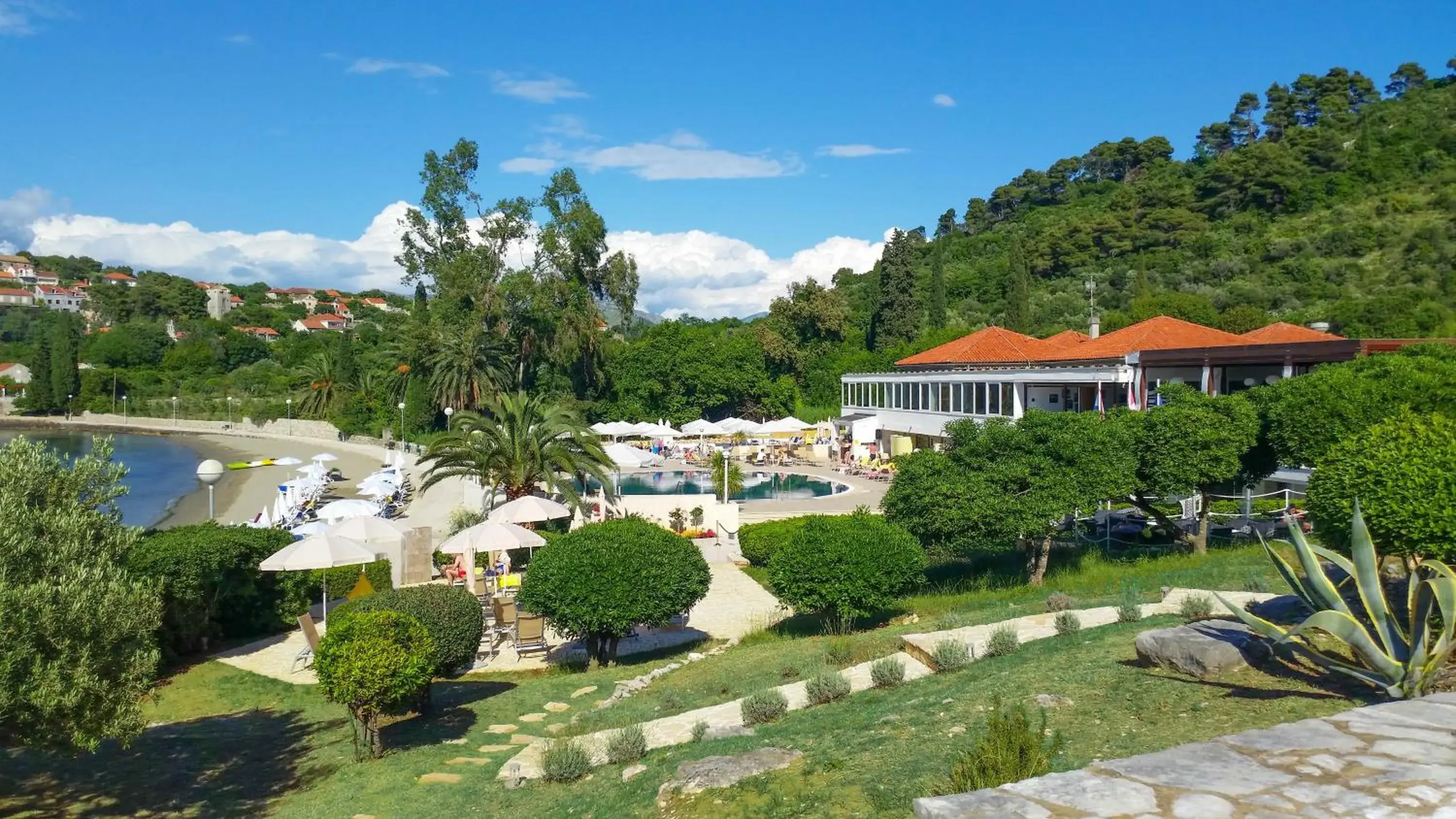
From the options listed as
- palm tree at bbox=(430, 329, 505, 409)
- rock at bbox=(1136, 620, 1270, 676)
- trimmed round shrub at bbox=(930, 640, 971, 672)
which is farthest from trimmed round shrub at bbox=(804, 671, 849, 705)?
palm tree at bbox=(430, 329, 505, 409)

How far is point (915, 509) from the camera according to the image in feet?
50.8

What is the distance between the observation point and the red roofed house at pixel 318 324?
4727 inches

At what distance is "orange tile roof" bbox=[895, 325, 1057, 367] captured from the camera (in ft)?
118

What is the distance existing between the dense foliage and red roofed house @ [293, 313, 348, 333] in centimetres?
11825

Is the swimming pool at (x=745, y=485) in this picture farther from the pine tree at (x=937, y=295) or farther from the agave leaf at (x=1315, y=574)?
the agave leaf at (x=1315, y=574)

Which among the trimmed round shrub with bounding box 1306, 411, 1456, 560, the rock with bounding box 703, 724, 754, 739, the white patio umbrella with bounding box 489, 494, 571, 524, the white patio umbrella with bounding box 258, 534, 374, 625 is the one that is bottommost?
the rock with bounding box 703, 724, 754, 739

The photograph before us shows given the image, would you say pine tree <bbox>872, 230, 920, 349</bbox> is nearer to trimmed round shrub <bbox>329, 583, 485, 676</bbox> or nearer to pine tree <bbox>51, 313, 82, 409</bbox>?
trimmed round shrub <bbox>329, 583, 485, 676</bbox>

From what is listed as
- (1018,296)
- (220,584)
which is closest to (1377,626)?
(220,584)

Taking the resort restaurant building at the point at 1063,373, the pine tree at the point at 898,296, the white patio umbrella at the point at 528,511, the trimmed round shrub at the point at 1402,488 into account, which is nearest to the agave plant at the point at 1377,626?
the trimmed round shrub at the point at 1402,488

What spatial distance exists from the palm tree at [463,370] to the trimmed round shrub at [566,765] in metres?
36.5

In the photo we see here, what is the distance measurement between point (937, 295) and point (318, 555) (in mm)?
45161

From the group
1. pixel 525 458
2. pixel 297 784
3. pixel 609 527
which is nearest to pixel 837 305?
pixel 525 458

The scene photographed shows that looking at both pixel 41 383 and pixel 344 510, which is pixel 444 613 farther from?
pixel 41 383

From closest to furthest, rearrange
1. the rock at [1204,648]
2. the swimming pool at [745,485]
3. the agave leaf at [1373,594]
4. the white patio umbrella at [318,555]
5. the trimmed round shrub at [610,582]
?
the agave leaf at [1373,594], the rock at [1204,648], the trimmed round shrub at [610,582], the white patio umbrella at [318,555], the swimming pool at [745,485]
